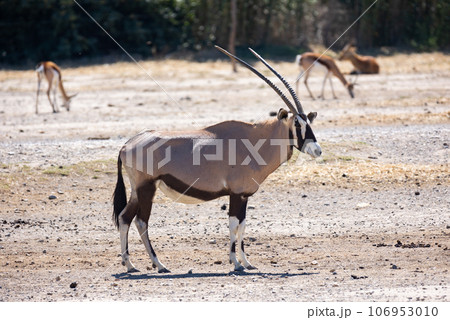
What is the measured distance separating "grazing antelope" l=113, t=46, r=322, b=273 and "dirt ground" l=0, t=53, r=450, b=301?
1.85 ft

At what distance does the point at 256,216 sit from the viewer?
11.5 metres

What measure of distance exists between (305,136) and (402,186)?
419 cm

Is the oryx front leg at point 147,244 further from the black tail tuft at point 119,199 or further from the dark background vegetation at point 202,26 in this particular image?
the dark background vegetation at point 202,26

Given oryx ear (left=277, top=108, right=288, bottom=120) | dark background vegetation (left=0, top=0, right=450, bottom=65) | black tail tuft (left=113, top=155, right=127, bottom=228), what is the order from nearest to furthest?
oryx ear (left=277, top=108, right=288, bottom=120) < black tail tuft (left=113, top=155, right=127, bottom=228) < dark background vegetation (left=0, top=0, right=450, bottom=65)

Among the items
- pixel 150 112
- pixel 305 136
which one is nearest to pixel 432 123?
pixel 150 112

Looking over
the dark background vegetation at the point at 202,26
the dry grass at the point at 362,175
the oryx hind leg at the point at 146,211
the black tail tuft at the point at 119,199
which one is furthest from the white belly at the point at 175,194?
the dark background vegetation at the point at 202,26

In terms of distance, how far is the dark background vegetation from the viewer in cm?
3159

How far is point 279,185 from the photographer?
42.2 feet

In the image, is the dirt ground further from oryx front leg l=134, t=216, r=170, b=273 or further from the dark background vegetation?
the dark background vegetation

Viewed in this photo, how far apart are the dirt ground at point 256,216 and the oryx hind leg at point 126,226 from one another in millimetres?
133

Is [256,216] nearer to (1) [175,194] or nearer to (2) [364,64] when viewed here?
(1) [175,194]

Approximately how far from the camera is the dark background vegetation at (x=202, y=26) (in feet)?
104

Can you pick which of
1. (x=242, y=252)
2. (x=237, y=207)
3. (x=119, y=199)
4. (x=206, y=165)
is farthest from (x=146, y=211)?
(x=242, y=252)

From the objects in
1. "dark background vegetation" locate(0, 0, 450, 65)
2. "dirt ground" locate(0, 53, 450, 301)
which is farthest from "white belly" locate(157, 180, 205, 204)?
"dark background vegetation" locate(0, 0, 450, 65)
